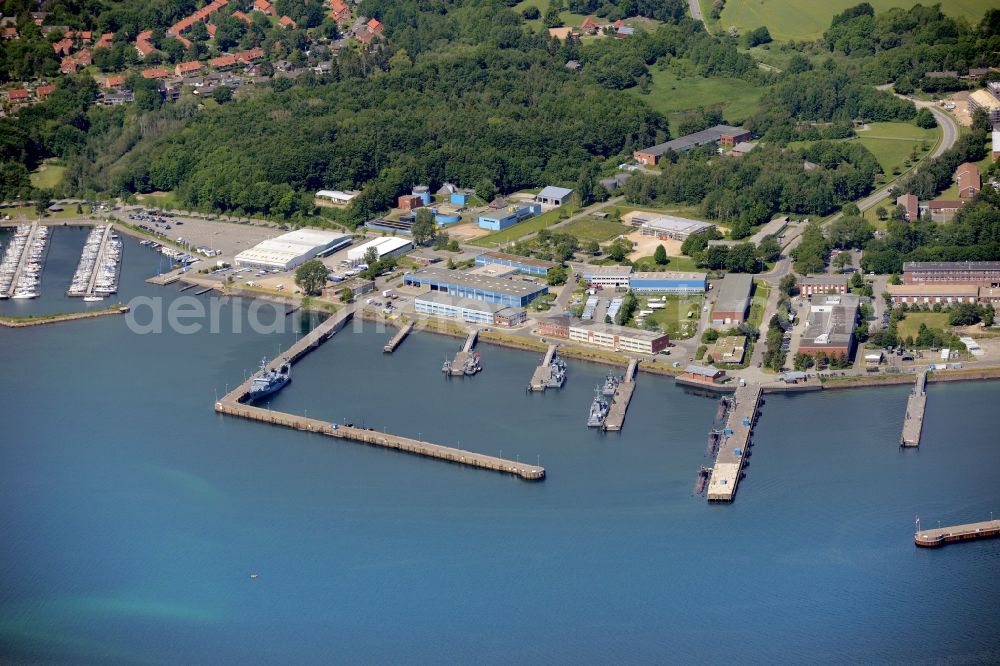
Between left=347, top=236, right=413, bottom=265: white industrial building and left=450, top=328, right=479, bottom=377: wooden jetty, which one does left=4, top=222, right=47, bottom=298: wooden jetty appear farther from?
left=450, top=328, right=479, bottom=377: wooden jetty

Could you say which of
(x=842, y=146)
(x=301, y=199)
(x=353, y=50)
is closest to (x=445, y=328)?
(x=301, y=199)

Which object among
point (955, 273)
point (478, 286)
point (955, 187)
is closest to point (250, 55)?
point (478, 286)

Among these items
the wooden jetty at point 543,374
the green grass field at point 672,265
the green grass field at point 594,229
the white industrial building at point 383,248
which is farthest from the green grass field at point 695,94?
the wooden jetty at point 543,374

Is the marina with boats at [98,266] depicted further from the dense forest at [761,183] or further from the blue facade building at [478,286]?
the dense forest at [761,183]

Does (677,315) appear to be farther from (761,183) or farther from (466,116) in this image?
(466,116)

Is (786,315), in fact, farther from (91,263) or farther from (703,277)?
(91,263)
